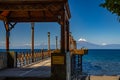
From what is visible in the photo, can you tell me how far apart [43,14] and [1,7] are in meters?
5.16

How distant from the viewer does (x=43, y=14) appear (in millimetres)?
22234

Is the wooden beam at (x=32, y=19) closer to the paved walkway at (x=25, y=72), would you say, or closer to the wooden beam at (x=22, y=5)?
the paved walkway at (x=25, y=72)

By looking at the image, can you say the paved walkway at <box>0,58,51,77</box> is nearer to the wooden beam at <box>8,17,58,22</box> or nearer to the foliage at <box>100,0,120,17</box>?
the wooden beam at <box>8,17,58,22</box>

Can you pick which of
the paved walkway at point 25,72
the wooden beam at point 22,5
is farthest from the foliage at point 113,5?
the paved walkway at point 25,72

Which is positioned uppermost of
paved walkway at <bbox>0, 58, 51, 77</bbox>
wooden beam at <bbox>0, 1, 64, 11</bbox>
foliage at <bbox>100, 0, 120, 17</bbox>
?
wooden beam at <bbox>0, 1, 64, 11</bbox>

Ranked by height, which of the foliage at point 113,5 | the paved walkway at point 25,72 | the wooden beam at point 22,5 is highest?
the wooden beam at point 22,5

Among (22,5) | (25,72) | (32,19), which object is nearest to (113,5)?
(22,5)


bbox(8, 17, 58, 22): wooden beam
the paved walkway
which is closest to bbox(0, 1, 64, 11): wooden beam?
the paved walkway

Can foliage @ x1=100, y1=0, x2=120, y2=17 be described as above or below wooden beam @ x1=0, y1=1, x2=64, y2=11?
below

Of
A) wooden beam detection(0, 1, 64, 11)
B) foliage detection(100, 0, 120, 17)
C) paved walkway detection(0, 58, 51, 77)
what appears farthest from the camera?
paved walkway detection(0, 58, 51, 77)

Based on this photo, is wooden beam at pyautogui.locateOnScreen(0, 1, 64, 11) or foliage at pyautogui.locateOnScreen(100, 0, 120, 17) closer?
foliage at pyautogui.locateOnScreen(100, 0, 120, 17)

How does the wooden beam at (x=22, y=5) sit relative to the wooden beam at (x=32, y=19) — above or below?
above

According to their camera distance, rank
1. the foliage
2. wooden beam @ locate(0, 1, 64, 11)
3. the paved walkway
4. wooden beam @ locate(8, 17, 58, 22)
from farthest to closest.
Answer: wooden beam @ locate(8, 17, 58, 22)
the paved walkway
wooden beam @ locate(0, 1, 64, 11)
the foliage

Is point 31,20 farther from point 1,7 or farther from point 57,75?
point 57,75
